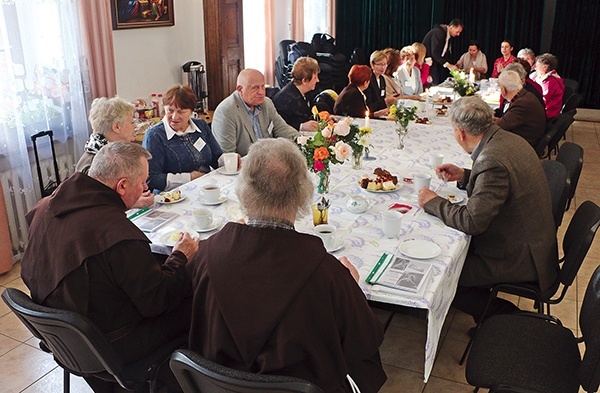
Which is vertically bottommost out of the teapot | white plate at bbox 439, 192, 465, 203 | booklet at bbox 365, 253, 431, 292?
booklet at bbox 365, 253, 431, 292

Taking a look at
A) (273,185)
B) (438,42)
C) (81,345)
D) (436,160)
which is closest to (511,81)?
(436,160)

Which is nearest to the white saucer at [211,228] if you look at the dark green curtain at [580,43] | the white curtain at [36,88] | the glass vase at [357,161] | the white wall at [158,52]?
the glass vase at [357,161]

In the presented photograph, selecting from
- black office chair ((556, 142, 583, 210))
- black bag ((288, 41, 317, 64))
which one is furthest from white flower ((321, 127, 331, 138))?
black bag ((288, 41, 317, 64))

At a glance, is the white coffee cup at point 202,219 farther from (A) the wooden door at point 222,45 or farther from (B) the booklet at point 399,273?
(A) the wooden door at point 222,45

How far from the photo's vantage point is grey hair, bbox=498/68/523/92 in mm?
4129

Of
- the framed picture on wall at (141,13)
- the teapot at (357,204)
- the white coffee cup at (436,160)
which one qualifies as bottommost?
the teapot at (357,204)

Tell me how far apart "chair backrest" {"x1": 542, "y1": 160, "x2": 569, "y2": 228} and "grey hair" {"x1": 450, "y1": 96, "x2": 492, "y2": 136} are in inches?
24.3

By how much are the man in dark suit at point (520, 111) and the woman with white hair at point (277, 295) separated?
118 inches

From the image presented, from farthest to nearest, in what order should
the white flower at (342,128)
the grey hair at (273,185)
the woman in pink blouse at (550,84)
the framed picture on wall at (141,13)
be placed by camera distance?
the woman in pink blouse at (550,84)
the framed picture on wall at (141,13)
the white flower at (342,128)
the grey hair at (273,185)

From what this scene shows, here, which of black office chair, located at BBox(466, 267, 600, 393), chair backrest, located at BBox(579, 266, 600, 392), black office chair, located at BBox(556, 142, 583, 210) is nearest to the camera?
chair backrest, located at BBox(579, 266, 600, 392)

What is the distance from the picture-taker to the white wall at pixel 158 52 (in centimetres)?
525

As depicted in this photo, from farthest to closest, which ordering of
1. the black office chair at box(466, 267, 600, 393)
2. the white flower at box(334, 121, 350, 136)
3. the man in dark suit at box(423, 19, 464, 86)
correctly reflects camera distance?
the man in dark suit at box(423, 19, 464, 86) → the white flower at box(334, 121, 350, 136) → the black office chair at box(466, 267, 600, 393)

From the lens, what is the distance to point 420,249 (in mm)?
2250

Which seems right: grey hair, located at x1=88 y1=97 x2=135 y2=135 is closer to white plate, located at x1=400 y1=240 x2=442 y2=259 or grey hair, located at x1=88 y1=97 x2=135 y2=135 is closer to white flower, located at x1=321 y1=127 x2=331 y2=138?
white flower, located at x1=321 y1=127 x2=331 y2=138
